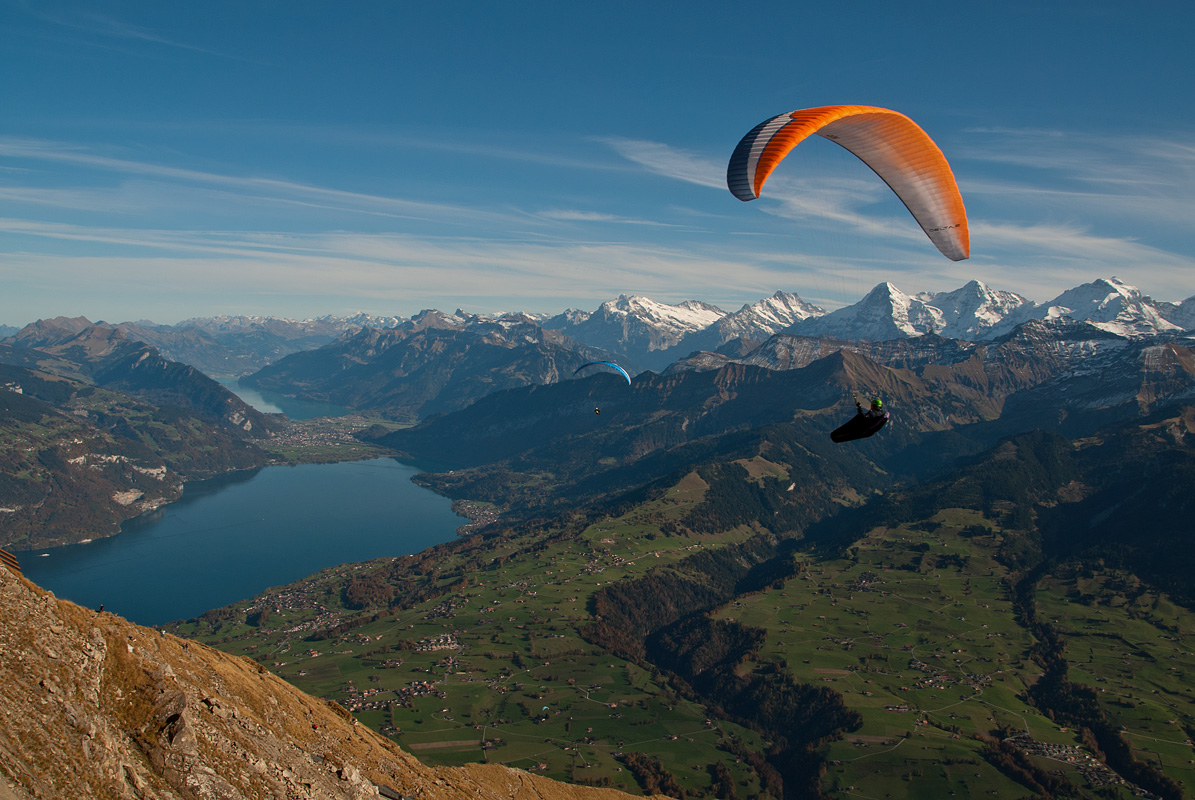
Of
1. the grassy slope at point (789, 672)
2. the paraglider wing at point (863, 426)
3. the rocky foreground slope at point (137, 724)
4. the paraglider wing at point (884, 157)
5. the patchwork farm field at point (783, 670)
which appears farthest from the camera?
the grassy slope at point (789, 672)

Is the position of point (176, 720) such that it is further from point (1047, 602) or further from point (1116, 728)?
point (1047, 602)

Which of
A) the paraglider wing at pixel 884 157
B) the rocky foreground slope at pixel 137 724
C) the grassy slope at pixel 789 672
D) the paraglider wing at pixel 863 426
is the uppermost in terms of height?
the paraglider wing at pixel 884 157

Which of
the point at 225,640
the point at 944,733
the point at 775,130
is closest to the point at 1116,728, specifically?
the point at 944,733

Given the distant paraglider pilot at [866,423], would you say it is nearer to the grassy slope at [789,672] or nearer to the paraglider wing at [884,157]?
the paraglider wing at [884,157]

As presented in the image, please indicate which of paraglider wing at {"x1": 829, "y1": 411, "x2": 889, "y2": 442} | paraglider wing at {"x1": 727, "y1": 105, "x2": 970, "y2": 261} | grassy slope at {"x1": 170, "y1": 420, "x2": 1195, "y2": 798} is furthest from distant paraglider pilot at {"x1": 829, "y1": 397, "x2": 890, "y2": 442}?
grassy slope at {"x1": 170, "y1": 420, "x2": 1195, "y2": 798}

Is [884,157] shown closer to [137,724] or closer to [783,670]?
[137,724]

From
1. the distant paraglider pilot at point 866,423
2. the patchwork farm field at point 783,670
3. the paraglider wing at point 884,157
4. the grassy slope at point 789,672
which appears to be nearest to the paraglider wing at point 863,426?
the distant paraglider pilot at point 866,423

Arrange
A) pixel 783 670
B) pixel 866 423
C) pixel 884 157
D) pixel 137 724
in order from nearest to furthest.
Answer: pixel 137 724 → pixel 866 423 → pixel 884 157 → pixel 783 670

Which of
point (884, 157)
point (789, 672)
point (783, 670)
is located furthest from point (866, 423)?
point (783, 670)
